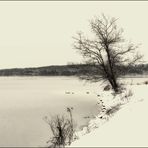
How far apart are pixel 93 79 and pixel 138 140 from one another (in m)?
26.1

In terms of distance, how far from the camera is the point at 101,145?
28.1ft

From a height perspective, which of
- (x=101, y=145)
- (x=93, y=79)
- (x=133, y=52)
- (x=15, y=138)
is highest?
(x=133, y=52)

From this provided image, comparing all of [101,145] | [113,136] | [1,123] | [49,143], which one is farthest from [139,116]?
[1,123]

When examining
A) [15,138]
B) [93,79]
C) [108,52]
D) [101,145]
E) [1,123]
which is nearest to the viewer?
[101,145]

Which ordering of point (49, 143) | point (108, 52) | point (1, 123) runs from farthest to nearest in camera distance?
1. point (108, 52)
2. point (1, 123)
3. point (49, 143)

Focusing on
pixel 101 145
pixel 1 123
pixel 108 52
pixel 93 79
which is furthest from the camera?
pixel 93 79

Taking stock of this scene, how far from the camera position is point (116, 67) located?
106 ft

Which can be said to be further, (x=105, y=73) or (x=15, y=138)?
(x=105, y=73)

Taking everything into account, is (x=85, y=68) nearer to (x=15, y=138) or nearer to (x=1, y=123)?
(x=1, y=123)

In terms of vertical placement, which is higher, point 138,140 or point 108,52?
point 108,52

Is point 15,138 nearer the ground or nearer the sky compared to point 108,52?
nearer the ground

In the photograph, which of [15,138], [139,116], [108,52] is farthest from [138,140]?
[108,52]

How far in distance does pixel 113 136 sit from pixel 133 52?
79.8 feet

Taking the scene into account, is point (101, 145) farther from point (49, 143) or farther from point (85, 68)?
point (85, 68)
